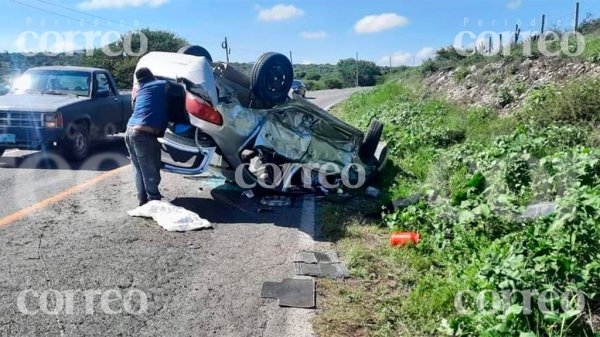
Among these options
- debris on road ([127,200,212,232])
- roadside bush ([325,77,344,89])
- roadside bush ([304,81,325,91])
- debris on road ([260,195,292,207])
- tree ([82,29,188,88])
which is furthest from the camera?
roadside bush ([325,77,344,89])

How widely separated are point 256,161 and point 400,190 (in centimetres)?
197

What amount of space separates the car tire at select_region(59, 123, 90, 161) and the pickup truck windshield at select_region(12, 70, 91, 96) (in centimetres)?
97

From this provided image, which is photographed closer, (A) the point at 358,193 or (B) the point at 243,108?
(B) the point at 243,108

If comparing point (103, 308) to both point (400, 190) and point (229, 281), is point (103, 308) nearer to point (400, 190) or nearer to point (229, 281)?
point (229, 281)

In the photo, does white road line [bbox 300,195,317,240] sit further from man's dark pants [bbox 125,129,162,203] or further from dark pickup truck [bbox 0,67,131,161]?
dark pickup truck [bbox 0,67,131,161]

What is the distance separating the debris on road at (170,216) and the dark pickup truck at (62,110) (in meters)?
3.80

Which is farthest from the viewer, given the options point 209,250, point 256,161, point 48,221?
point 256,161

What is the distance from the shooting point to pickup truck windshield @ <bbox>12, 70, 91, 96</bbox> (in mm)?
9648

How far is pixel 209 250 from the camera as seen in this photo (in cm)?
470

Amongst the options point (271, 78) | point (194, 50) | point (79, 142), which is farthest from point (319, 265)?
point (79, 142)

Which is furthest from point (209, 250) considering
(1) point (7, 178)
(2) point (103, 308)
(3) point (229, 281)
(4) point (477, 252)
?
(1) point (7, 178)

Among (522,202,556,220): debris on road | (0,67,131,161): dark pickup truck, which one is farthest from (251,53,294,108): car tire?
(0,67,131,161): dark pickup truck

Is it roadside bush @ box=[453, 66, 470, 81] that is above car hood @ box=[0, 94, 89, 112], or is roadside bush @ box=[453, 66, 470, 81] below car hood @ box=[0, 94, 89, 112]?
above

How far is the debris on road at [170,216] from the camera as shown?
523cm
